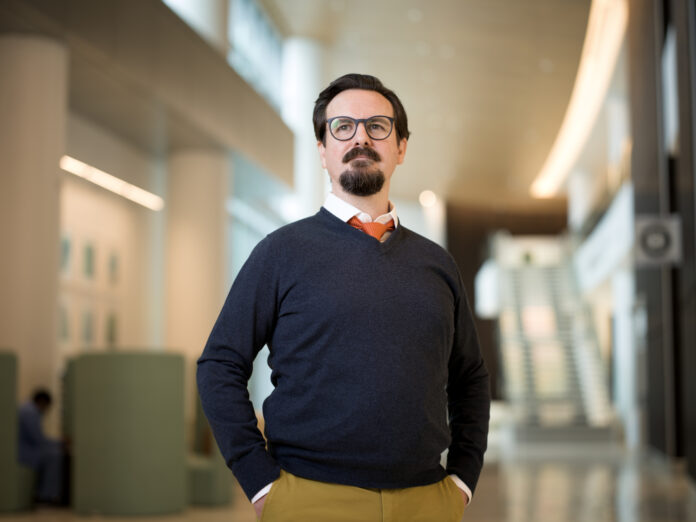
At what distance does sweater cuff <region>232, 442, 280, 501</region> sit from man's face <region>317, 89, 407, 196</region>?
66 centimetres

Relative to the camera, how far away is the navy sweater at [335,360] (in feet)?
6.82

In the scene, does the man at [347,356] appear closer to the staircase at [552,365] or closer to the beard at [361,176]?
the beard at [361,176]

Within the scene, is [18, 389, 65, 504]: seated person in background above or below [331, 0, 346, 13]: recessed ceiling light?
below

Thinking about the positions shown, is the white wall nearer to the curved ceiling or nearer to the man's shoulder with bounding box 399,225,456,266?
the curved ceiling

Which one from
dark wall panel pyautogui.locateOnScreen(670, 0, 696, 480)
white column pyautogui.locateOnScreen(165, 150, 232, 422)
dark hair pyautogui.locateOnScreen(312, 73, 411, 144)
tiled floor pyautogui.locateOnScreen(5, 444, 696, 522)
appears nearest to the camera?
dark hair pyautogui.locateOnScreen(312, 73, 411, 144)

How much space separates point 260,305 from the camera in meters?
2.17

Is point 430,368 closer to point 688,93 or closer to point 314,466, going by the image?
point 314,466

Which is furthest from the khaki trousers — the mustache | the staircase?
the staircase

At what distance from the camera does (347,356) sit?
6.86 ft

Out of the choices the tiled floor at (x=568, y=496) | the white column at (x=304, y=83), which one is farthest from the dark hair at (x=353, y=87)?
the tiled floor at (x=568, y=496)

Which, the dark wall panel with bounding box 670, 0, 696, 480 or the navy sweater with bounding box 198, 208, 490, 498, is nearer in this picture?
the navy sweater with bounding box 198, 208, 490, 498

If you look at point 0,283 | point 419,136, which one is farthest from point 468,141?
point 0,283

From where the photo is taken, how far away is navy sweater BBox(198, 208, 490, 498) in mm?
2080

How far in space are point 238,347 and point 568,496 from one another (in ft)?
29.1
